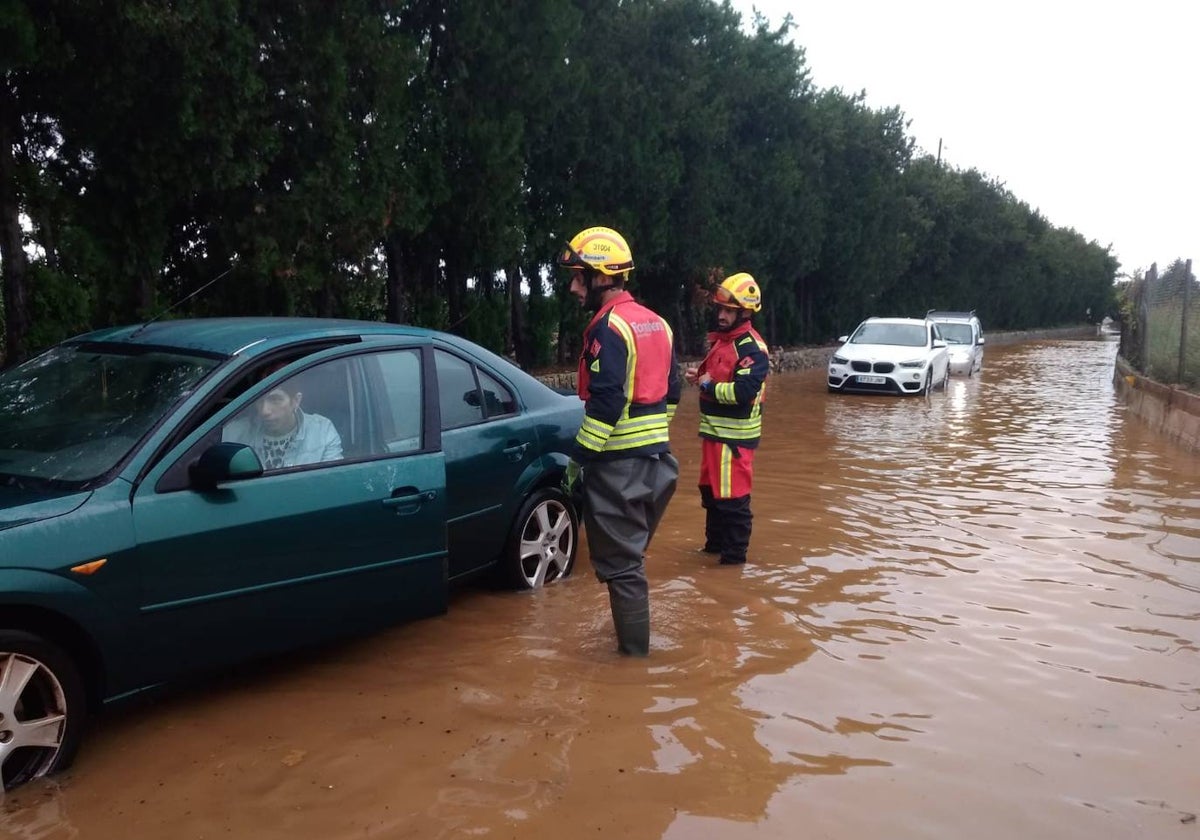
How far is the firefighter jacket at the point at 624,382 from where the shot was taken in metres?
4.87

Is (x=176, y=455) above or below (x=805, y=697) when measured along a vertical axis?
above

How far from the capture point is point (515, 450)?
19.2ft

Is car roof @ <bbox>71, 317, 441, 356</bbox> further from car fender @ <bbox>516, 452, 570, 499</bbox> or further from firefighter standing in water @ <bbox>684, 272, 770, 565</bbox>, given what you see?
firefighter standing in water @ <bbox>684, 272, 770, 565</bbox>

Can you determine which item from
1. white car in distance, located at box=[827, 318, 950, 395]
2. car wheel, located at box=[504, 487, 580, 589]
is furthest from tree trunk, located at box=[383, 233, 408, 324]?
car wheel, located at box=[504, 487, 580, 589]

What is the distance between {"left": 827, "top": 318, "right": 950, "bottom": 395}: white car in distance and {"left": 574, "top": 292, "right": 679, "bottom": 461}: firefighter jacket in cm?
1579

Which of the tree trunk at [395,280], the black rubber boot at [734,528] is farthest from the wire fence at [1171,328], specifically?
the tree trunk at [395,280]

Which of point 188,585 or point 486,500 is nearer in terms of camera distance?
point 188,585

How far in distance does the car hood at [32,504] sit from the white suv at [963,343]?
25179mm

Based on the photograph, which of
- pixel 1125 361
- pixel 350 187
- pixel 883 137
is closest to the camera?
pixel 350 187

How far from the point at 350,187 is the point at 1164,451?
1046cm

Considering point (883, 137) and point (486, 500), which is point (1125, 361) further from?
point (486, 500)

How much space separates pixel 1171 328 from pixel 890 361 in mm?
4885

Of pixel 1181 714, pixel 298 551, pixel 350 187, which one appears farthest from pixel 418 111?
pixel 1181 714

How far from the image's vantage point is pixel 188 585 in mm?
4000
